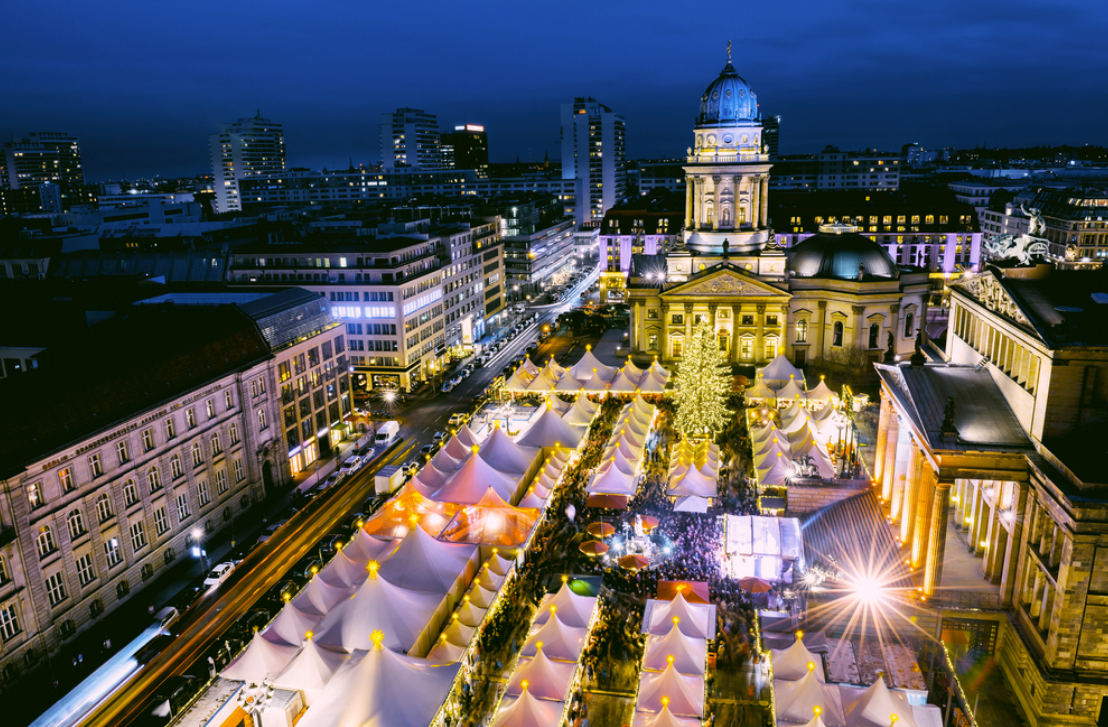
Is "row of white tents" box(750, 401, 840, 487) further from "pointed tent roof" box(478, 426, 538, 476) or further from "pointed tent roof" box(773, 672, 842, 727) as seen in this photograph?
"pointed tent roof" box(773, 672, 842, 727)

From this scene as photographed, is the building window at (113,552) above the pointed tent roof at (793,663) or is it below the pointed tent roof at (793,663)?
below

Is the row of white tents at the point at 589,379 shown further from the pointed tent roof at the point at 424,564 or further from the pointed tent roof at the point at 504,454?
the pointed tent roof at the point at 424,564

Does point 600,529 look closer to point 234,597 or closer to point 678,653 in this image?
point 678,653

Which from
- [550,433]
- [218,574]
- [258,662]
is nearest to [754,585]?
[550,433]

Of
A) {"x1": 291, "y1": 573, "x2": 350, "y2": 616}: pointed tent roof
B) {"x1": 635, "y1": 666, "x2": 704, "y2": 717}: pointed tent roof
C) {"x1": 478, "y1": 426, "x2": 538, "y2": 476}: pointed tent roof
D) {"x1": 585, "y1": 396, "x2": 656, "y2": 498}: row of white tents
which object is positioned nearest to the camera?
{"x1": 635, "y1": 666, "x2": 704, "y2": 717}: pointed tent roof

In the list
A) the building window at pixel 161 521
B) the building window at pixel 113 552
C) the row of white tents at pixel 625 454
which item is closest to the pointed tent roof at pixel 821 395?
the row of white tents at pixel 625 454

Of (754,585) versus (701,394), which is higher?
(701,394)

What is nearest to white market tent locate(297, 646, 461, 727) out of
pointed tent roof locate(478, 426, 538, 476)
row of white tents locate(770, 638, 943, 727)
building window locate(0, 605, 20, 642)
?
row of white tents locate(770, 638, 943, 727)
